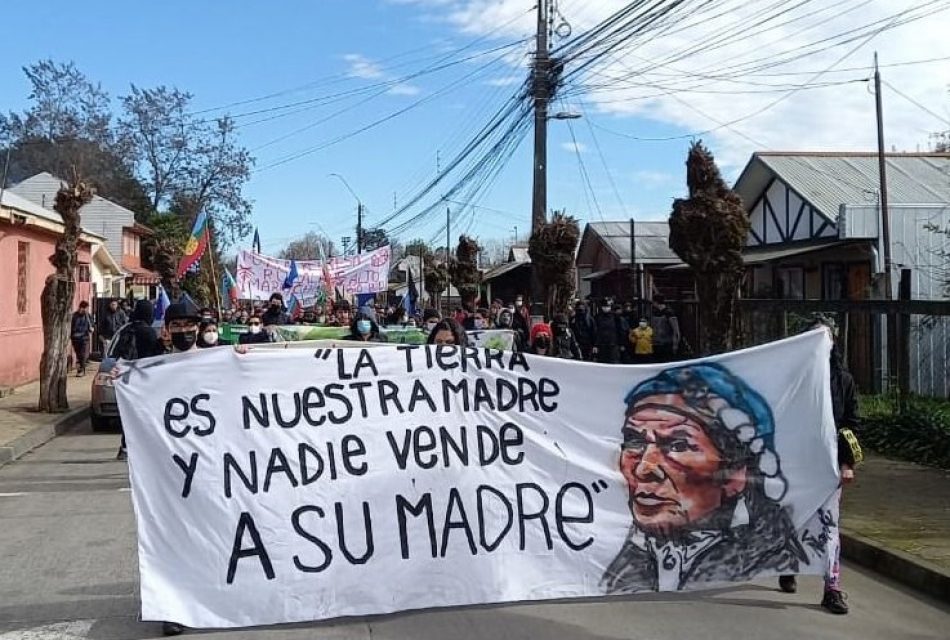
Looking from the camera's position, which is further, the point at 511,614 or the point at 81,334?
the point at 81,334

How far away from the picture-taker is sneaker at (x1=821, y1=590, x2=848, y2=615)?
600cm

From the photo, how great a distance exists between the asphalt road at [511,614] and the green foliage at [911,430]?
14.1 feet

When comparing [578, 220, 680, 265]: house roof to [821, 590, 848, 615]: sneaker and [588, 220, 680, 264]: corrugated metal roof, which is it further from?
[821, 590, 848, 615]: sneaker

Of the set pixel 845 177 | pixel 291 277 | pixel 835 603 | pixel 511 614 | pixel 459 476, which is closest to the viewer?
pixel 459 476

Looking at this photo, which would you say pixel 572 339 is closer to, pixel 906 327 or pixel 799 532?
pixel 906 327

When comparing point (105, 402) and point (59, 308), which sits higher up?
point (59, 308)

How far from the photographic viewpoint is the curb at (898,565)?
653 centimetres

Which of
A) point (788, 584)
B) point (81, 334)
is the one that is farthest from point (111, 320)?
point (788, 584)

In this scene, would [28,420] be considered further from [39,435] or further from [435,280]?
[435,280]

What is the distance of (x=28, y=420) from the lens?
49.6 ft

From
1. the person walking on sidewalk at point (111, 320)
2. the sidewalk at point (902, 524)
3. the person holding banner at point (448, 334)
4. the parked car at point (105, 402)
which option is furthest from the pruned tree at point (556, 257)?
the person holding banner at point (448, 334)

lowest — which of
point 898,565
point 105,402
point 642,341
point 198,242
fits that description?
point 898,565

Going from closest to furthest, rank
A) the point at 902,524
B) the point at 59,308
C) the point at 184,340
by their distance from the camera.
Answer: the point at 184,340
the point at 902,524
the point at 59,308

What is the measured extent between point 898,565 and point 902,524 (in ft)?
3.83
